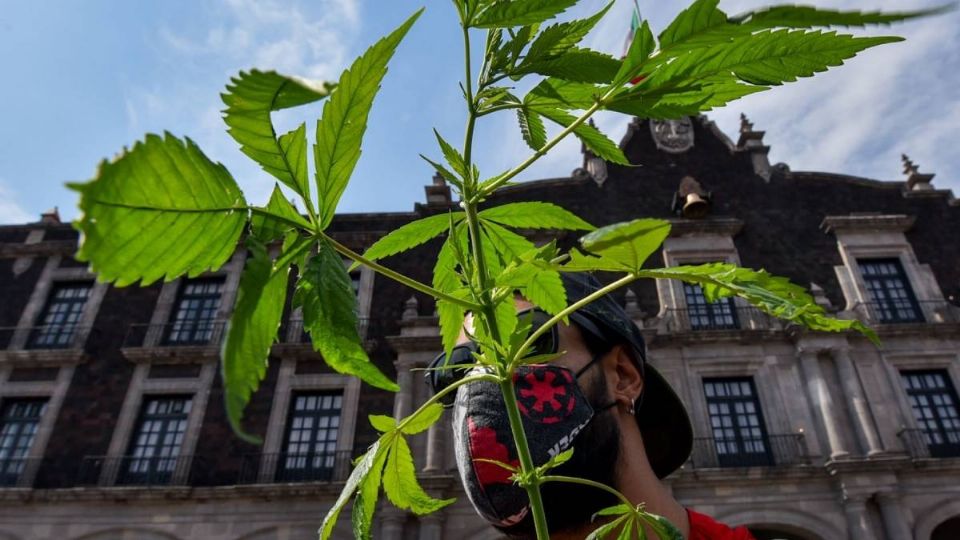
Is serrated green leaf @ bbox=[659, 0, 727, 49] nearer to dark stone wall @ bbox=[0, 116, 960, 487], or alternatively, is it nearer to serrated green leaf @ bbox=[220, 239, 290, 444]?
serrated green leaf @ bbox=[220, 239, 290, 444]

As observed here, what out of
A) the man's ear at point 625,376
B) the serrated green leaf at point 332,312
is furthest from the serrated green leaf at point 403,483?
the man's ear at point 625,376

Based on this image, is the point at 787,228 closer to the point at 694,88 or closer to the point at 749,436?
the point at 749,436

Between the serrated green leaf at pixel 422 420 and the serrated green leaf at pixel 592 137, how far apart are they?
0.54m

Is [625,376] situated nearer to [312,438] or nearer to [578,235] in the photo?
[312,438]

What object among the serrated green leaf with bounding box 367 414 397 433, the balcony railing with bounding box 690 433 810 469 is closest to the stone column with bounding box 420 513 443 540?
the balcony railing with bounding box 690 433 810 469

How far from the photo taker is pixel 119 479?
47.1 feet

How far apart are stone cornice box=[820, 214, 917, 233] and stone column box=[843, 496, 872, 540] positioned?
7873 mm

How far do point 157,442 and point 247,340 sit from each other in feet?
55.2

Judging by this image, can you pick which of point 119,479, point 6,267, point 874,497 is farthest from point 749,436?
point 6,267

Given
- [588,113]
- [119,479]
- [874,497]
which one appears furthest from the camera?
[119,479]

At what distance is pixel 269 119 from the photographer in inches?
25.5

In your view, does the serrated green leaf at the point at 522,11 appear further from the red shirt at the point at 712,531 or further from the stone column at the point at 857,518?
the stone column at the point at 857,518

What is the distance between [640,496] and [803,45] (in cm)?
176

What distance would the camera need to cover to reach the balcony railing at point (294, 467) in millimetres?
14219
